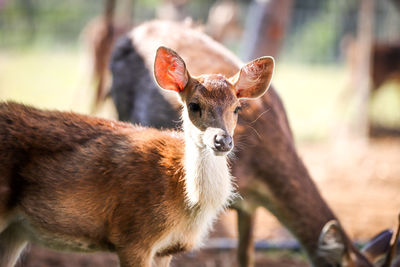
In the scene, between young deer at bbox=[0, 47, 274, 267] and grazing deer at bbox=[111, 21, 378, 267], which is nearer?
young deer at bbox=[0, 47, 274, 267]

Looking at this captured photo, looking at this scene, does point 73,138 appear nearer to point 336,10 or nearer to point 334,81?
point 334,81

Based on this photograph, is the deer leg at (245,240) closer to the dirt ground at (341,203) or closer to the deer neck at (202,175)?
the dirt ground at (341,203)

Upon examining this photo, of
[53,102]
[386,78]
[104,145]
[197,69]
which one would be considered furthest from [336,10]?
[104,145]

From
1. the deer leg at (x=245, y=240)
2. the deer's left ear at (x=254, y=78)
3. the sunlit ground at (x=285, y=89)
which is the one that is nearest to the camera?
the deer's left ear at (x=254, y=78)

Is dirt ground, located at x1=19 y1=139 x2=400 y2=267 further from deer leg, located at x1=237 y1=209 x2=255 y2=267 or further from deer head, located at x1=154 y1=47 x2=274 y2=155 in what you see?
deer head, located at x1=154 y1=47 x2=274 y2=155

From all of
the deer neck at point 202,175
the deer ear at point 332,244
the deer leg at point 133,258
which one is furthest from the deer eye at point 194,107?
the deer ear at point 332,244

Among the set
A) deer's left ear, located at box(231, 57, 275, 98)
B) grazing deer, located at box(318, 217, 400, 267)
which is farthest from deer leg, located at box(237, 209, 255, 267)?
deer's left ear, located at box(231, 57, 275, 98)

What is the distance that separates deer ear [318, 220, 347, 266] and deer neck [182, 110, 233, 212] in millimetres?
877

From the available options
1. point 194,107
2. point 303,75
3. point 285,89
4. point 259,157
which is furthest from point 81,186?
point 303,75

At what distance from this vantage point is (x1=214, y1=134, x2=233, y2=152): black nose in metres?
2.89

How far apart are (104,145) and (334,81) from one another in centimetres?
1757

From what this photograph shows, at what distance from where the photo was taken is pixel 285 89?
59.1ft

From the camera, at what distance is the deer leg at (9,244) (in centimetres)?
345

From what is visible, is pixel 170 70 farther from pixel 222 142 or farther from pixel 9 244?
pixel 9 244
